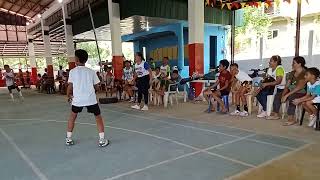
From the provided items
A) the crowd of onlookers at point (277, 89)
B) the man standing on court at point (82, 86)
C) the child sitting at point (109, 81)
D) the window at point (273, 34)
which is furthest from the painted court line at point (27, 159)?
the window at point (273, 34)

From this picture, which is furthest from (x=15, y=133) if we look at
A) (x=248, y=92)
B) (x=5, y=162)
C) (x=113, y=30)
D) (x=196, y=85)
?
(x=113, y=30)

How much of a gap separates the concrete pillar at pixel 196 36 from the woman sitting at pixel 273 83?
325cm

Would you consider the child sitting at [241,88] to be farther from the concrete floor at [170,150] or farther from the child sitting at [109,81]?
the child sitting at [109,81]

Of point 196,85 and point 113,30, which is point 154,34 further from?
point 196,85

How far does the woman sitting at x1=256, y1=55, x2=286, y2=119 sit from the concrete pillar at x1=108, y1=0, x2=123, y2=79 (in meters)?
6.68

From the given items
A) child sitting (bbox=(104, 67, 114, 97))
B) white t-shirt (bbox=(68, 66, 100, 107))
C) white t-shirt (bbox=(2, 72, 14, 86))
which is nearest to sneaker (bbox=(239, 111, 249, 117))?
white t-shirt (bbox=(68, 66, 100, 107))

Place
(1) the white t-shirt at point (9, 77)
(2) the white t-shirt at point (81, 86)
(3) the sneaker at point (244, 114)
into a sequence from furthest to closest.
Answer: (1) the white t-shirt at point (9, 77)
(3) the sneaker at point (244, 114)
(2) the white t-shirt at point (81, 86)

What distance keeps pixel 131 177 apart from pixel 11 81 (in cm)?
1002

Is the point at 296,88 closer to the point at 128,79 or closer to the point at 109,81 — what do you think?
the point at 128,79

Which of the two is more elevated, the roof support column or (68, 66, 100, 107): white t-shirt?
the roof support column

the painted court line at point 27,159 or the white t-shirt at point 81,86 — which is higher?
the white t-shirt at point 81,86

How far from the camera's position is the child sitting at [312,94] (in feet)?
15.2

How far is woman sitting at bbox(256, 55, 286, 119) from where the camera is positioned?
18.0ft

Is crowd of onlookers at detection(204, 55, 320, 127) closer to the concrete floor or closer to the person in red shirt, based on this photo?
the person in red shirt
